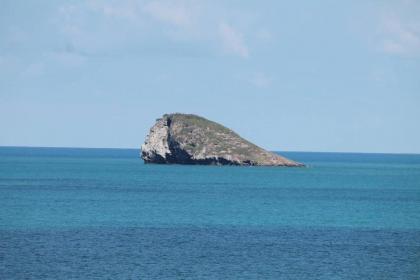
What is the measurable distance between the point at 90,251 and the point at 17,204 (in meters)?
43.4

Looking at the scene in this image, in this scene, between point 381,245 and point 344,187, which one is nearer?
Result: point 381,245

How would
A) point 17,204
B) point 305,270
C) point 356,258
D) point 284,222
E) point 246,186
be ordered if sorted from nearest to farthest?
point 305,270 < point 356,258 < point 284,222 < point 17,204 < point 246,186

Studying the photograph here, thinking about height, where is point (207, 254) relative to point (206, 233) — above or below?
below

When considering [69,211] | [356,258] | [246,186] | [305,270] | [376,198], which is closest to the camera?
[305,270]

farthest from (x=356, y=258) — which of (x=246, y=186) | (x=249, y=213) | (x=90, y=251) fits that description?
(x=246, y=186)

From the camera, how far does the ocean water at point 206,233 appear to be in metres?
63.9

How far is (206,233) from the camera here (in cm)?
8388

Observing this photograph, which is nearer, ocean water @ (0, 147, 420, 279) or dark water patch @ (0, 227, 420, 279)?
dark water patch @ (0, 227, 420, 279)

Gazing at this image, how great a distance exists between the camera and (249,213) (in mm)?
105375

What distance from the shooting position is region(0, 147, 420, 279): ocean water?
210 ft

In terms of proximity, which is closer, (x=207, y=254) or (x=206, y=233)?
(x=207, y=254)

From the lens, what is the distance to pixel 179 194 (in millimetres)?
137375

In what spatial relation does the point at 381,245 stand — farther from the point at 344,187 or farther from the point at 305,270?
the point at 344,187

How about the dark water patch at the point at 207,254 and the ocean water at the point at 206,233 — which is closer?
the dark water patch at the point at 207,254
